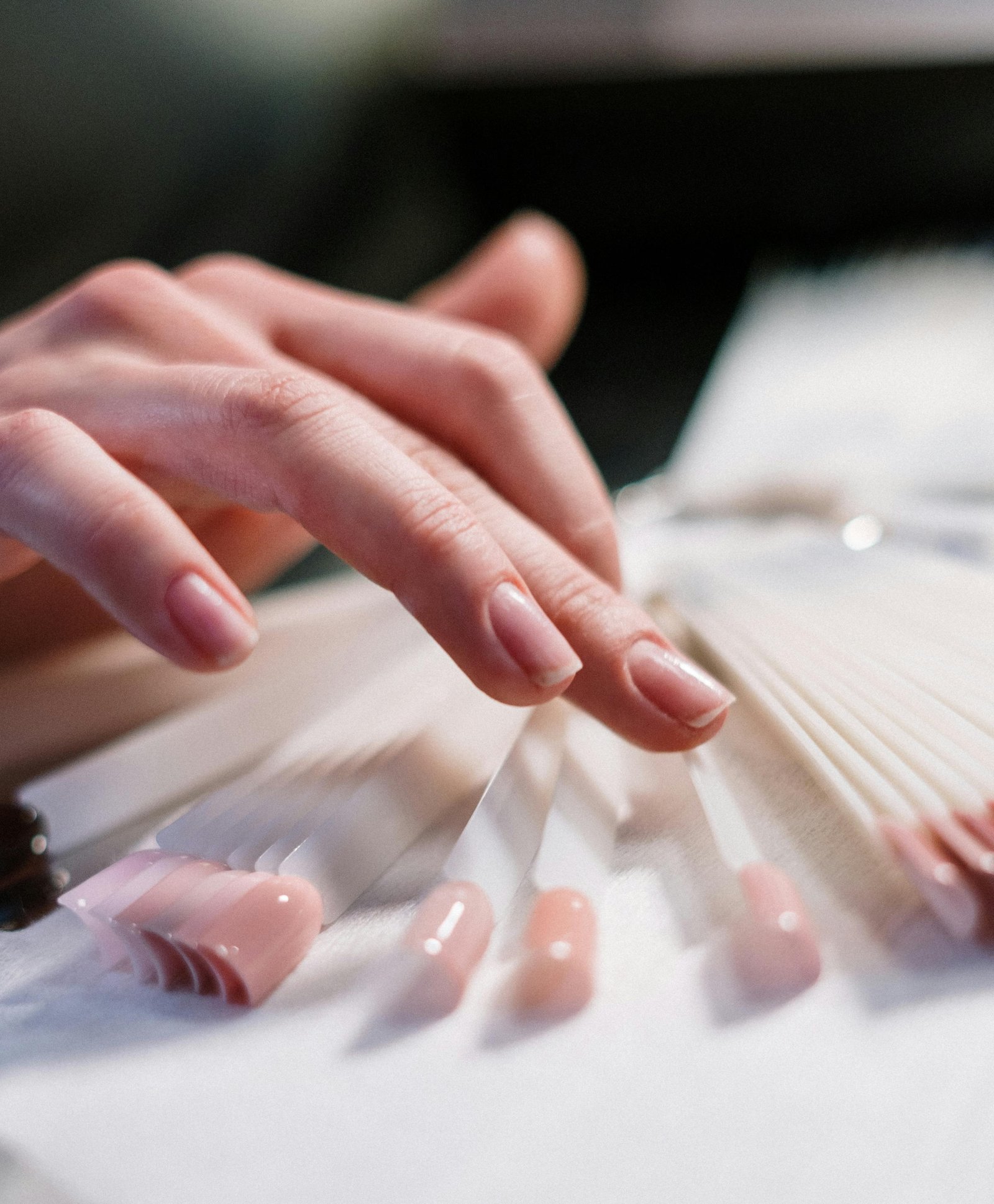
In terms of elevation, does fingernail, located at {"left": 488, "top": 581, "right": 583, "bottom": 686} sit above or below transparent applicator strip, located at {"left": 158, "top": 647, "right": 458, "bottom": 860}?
above

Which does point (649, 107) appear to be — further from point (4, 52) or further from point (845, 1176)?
point (845, 1176)

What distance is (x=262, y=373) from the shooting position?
47 cm

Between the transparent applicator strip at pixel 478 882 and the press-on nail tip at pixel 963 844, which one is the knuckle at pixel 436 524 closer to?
the transparent applicator strip at pixel 478 882

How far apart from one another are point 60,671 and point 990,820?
52cm

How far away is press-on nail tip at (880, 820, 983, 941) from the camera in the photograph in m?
0.30

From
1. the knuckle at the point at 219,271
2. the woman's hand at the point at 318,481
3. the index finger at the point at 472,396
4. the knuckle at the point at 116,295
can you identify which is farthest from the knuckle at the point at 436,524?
the knuckle at the point at 219,271

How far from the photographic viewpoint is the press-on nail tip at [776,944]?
1.01 ft

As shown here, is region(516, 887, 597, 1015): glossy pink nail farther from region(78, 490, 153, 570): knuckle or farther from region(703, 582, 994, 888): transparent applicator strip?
region(78, 490, 153, 570): knuckle

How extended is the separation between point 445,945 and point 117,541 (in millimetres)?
212

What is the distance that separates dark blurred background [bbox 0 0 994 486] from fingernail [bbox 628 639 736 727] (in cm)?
76

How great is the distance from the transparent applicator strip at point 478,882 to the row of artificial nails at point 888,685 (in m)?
0.10

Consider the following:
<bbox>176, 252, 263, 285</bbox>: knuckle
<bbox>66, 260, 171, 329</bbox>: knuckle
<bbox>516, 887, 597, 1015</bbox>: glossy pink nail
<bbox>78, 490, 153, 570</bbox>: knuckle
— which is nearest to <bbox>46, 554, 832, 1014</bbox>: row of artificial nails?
<bbox>516, 887, 597, 1015</bbox>: glossy pink nail

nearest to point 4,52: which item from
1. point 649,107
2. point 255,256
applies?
point 255,256

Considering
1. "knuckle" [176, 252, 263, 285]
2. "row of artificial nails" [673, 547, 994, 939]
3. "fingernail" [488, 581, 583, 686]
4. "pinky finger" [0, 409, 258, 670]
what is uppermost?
"knuckle" [176, 252, 263, 285]
